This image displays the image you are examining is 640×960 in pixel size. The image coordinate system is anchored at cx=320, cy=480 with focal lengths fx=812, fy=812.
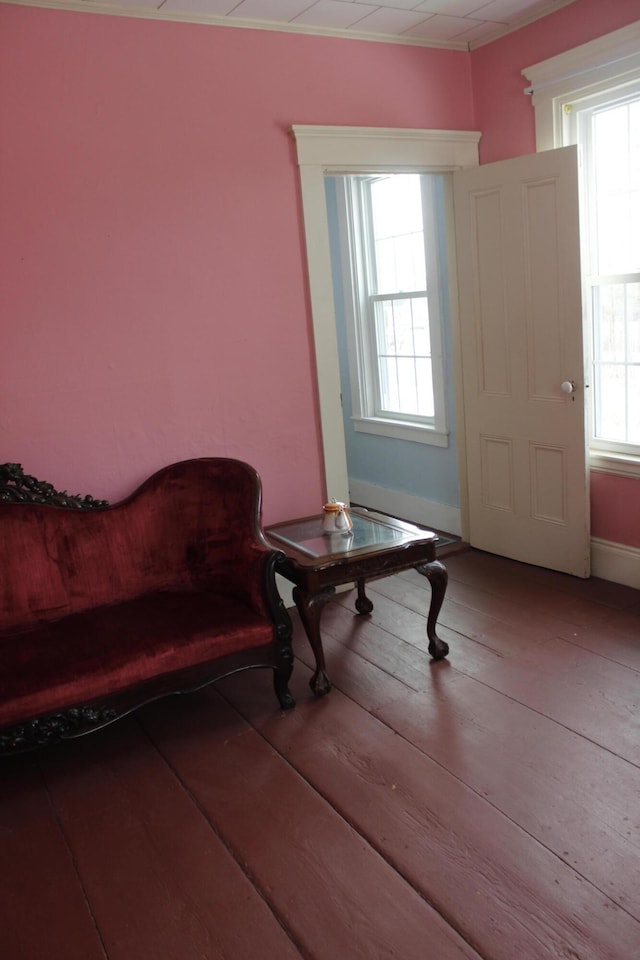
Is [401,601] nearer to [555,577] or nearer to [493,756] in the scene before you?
[555,577]

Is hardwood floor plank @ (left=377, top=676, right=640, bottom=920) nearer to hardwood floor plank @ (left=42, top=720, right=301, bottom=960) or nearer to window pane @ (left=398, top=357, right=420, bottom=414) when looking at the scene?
hardwood floor plank @ (left=42, top=720, right=301, bottom=960)

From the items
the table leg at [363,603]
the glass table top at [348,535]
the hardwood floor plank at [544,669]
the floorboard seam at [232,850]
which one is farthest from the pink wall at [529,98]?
the floorboard seam at [232,850]

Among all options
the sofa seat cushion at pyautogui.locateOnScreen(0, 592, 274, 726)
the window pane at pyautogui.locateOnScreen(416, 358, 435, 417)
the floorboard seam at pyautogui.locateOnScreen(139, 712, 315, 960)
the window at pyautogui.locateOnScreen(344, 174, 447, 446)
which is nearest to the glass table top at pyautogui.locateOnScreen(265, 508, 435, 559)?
the sofa seat cushion at pyautogui.locateOnScreen(0, 592, 274, 726)

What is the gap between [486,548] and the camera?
480 cm

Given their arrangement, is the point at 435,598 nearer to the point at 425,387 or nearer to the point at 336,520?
the point at 336,520

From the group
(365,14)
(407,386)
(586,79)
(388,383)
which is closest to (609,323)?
(586,79)

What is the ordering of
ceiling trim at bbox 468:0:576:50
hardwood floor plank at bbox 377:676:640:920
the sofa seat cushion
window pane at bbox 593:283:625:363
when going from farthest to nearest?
window pane at bbox 593:283:625:363 → ceiling trim at bbox 468:0:576:50 → the sofa seat cushion → hardwood floor plank at bbox 377:676:640:920

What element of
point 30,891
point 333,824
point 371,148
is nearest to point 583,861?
point 333,824

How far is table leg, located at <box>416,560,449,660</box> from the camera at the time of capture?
11.5 feet

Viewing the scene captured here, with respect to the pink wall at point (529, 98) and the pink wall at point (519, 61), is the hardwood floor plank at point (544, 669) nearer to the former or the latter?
the pink wall at point (529, 98)

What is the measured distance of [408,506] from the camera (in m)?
5.65

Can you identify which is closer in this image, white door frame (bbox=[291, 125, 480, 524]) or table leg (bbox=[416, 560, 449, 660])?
table leg (bbox=[416, 560, 449, 660])

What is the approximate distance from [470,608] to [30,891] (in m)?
2.36

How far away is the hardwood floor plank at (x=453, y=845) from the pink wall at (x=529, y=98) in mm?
1827
